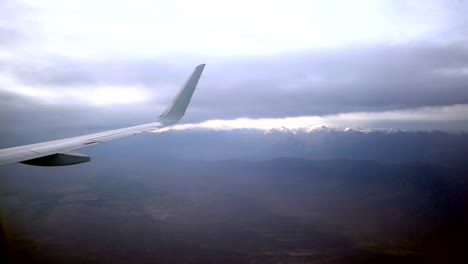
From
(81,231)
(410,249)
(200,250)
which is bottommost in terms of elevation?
(410,249)

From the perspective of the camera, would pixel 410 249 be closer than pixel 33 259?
No

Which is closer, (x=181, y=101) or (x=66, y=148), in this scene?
(x=66, y=148)

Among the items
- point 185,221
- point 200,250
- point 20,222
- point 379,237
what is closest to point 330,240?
point 379,237

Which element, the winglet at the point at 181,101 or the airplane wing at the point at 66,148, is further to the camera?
the winglet at the point at 181,101

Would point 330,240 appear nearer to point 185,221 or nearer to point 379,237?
point 379,237

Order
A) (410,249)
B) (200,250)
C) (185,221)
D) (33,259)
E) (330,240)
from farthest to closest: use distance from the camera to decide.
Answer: (185,221), (330,240), (410,249), (200,250), (33,259)

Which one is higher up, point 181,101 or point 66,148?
point 181,101

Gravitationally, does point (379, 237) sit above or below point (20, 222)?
below

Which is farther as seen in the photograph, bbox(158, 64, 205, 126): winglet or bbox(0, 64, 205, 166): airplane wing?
bbox(158, 64, 205, 126): winglet
